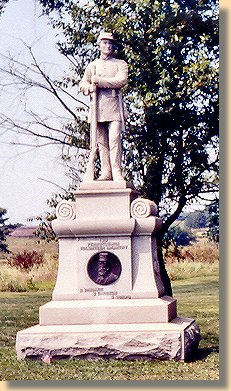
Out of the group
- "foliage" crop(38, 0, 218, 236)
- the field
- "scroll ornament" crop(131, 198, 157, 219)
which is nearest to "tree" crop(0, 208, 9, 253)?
the field

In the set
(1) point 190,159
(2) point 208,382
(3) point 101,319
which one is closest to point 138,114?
(1) point 190,159

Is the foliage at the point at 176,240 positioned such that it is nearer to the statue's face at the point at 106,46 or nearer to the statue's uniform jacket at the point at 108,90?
the statue's uniform jacket at the point at 108,90

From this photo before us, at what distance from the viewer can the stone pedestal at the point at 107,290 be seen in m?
9.37

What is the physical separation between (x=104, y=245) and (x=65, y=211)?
560 mm

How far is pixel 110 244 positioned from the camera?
32.3 feet

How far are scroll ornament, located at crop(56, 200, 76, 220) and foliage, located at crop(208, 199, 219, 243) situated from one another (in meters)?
2.80

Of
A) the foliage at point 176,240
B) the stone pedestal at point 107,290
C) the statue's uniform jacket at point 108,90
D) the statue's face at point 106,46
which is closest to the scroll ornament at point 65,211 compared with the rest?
the stone pedestal at point 107,290

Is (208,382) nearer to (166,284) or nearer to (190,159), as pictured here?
(166,284)

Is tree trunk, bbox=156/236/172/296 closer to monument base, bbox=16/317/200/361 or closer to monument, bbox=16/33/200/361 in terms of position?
monument, bbox=16/33/200/361

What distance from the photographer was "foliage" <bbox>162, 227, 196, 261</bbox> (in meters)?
12.6

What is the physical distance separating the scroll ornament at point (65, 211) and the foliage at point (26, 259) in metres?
3.04

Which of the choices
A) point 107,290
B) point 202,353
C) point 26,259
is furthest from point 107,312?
point 26,259

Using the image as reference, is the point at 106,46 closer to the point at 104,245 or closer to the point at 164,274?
the point at 104,245

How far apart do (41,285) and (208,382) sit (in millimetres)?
4435
